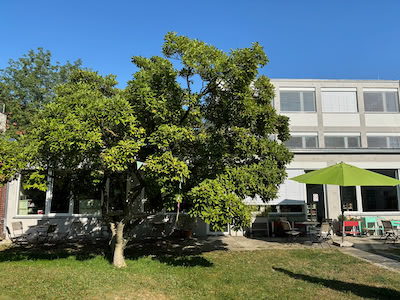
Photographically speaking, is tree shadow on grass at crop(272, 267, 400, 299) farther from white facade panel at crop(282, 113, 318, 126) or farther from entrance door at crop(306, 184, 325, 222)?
white facade panel at crop(282, 113, 318, 126)

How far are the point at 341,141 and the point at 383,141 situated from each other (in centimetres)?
271

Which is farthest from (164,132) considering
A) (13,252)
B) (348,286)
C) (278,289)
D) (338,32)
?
(338,32)

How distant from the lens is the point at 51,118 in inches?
256

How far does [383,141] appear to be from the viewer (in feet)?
64.5

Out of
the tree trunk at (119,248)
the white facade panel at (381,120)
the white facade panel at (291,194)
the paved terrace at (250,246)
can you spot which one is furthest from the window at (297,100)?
the tree trunk at (119,248)

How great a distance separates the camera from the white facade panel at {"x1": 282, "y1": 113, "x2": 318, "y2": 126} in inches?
776

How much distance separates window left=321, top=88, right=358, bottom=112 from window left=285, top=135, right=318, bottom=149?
212cm

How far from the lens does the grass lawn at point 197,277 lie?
18.9 feet

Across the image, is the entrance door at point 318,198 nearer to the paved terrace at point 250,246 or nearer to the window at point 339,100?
the paved terrace at point 250,246

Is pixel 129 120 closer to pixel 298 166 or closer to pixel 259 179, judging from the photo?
pixel 259 179

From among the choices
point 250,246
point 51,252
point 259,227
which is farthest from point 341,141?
point 51,252

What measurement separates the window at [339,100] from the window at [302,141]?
2.12 meters

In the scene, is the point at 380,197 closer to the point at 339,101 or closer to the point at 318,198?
the point at 318,198

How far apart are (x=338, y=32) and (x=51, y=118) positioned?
13.7 metres
